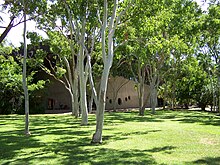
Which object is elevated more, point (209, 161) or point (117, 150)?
point (117, 150)

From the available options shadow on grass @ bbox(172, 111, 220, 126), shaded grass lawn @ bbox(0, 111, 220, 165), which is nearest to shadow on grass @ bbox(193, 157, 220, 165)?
shaded grass lawn @ bbox(0, 111, 220, 165)

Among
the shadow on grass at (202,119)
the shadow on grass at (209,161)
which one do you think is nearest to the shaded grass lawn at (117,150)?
the shadow on grass at (209,161)

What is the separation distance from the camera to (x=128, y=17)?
13836mm

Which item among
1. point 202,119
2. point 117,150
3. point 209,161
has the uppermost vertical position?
point 202,119

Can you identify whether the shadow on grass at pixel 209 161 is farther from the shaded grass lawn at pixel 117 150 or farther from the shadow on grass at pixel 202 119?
the shadow on grass at pixel 202 119

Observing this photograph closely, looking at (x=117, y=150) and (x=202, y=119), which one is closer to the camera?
(x=117, y=150)

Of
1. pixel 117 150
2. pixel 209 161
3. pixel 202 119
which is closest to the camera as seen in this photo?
pixel 209 161

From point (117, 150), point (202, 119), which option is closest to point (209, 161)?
point (117, 150)

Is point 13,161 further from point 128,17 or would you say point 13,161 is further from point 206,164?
point 128,17

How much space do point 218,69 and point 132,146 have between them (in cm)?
2283

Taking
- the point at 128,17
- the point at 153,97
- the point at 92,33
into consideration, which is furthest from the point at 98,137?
the point at 153,97

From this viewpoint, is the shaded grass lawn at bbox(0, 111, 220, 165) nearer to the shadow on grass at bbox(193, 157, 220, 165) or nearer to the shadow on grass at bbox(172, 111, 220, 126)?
the shadow on grass at bbox(193, 157, 220, 165)

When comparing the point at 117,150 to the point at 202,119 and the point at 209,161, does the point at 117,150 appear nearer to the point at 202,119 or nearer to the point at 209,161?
the point at 209,161

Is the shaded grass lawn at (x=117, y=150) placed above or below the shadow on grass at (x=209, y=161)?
above
